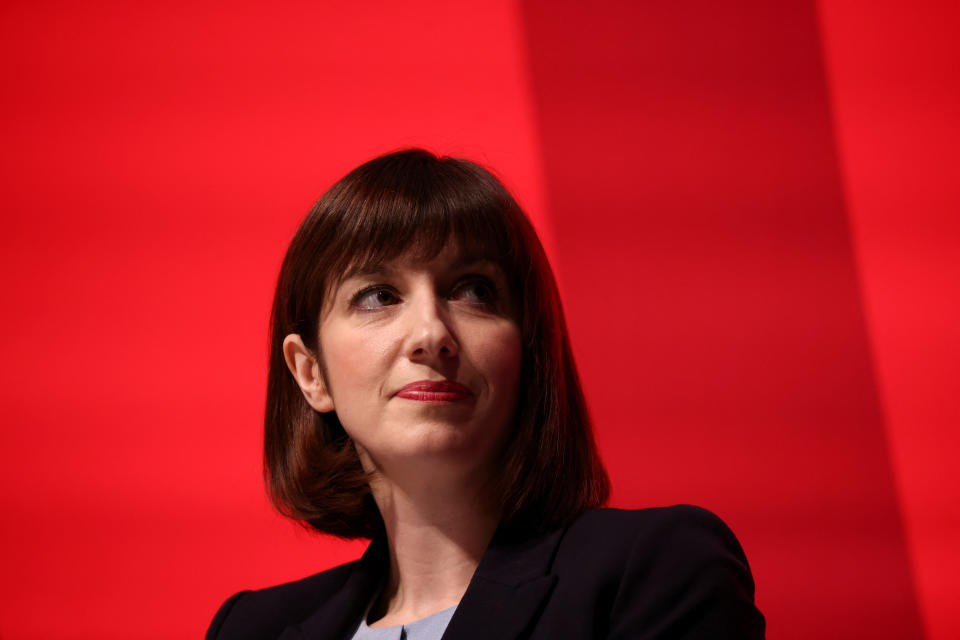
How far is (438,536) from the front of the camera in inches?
53.9

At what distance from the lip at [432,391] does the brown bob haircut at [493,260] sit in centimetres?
15

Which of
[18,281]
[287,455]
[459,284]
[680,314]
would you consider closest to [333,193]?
[459,284]

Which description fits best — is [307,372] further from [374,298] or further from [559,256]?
[559,256]

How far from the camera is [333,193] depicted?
4.52ft

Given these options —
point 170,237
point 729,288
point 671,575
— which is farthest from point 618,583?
point 170,237

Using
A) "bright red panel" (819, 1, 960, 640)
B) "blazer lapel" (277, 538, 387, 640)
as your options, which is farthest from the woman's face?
"bright red panel" (819, 1, 960, 640)

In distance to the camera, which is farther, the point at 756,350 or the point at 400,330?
the point at 756,350

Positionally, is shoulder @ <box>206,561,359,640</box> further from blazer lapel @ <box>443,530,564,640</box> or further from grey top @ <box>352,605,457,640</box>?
blazer lapel @ <box>443,530,564,640</box>

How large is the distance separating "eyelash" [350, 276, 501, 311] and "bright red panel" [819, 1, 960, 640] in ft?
2.54

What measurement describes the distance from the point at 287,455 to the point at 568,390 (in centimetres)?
45

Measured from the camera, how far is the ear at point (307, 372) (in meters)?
1.43

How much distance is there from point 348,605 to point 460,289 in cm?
50

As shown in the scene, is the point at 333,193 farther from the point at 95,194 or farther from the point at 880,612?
the point at 880,612

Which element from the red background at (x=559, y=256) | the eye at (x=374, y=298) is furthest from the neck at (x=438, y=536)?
the red background at (x=559, y=256)
